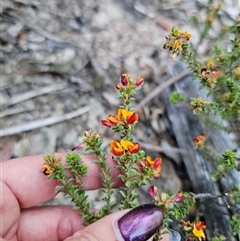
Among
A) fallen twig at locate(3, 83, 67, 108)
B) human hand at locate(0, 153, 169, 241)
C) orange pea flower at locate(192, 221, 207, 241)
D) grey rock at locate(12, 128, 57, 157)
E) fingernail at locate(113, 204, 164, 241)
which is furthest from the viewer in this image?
fallen twig at locate(3, 83, 67, 108)

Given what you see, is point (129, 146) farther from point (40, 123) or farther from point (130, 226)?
point (40, 123)

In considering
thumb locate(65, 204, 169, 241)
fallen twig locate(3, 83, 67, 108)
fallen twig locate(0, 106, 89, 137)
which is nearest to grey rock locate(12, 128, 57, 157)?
fallen twig locate(0, 106, 89, 137)

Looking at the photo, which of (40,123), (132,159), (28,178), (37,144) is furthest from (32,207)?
(132,159)

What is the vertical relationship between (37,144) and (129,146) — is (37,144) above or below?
above

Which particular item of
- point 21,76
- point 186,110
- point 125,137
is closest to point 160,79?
point 186,110

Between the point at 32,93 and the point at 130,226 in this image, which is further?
the point at 32,93

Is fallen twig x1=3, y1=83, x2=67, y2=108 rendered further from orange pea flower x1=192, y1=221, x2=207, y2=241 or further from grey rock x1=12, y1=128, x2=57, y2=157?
orange pea flower x1=192, y1=221, x2=207, y2=241

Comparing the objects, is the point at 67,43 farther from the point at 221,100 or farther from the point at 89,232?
the point at 89,232
